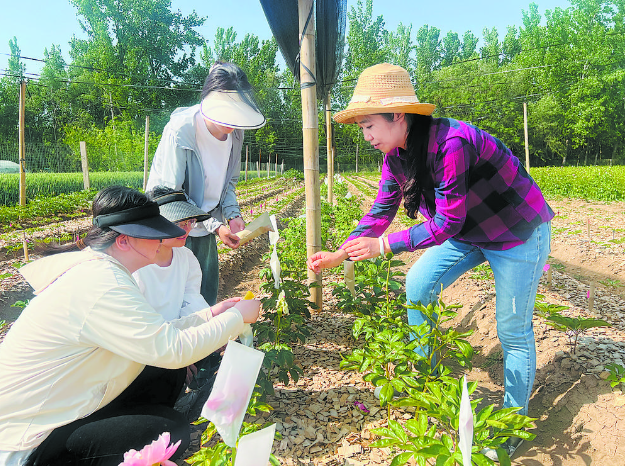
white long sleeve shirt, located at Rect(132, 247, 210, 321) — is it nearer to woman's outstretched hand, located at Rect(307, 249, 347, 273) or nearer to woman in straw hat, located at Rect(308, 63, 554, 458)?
woman's outstretched hand, located at Rect(307, 249, 347, 273)

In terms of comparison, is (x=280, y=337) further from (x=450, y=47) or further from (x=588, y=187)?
(x=450, y=47)

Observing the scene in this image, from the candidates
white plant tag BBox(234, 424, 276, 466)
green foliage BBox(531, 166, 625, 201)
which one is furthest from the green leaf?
green foliage BBox(531, 166, 625, 201)

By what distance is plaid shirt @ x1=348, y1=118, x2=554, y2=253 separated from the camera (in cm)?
158

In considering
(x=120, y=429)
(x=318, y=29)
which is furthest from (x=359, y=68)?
(x=120, y=429)

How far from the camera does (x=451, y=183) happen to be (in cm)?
157

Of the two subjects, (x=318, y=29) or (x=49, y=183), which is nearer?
(x=318, y=29)

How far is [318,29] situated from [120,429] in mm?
4303

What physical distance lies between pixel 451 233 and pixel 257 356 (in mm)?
927

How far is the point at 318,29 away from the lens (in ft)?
14.8

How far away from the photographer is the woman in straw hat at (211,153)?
80.9 inches

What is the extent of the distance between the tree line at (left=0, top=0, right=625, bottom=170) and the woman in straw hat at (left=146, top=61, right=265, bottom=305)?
25849 millimetres

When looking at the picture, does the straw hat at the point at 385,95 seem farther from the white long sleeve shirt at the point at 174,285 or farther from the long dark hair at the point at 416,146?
the white long sleeve shirt at the point at 174,285

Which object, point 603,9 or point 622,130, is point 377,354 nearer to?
point 622,130

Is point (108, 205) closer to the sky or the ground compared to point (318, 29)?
closer to the ground
